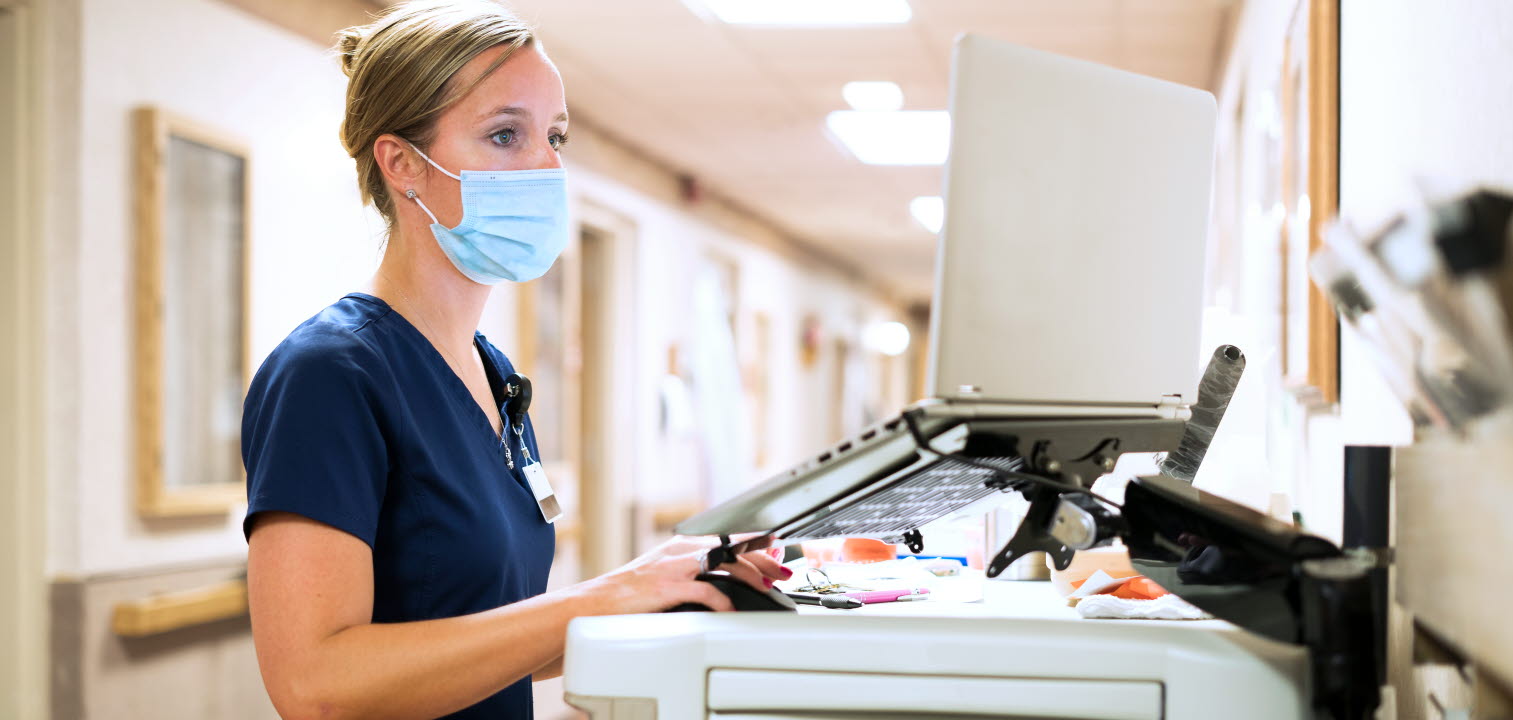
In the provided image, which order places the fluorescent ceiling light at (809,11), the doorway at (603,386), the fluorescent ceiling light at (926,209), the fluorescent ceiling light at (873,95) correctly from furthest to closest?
the fluorescent ceiling light at (926,209), the doorway at (603,386), the fluorescent ceiling light at (873,95), the fluorescent ceiling light at (809,11)

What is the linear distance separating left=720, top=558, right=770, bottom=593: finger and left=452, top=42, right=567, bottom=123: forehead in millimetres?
613

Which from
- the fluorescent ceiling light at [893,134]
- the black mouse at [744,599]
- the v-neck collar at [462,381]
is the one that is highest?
the fluorescent ceiling light at [893,134]

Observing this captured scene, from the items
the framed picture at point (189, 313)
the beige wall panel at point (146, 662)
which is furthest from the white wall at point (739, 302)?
the beige wall panel at point (146, 662)

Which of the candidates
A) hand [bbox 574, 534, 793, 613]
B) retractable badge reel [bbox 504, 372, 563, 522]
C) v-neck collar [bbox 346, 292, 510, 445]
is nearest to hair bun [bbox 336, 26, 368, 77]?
v-neck collar [bbox 346, 292, 510, 445]

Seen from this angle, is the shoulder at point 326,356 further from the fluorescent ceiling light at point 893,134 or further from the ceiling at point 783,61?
the fluorescent ceiling light at point 893,134

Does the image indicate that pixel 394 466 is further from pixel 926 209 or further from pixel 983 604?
pixel 926 209

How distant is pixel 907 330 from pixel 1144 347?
14.4 meters

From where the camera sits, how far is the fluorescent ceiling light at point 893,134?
5.96 meters

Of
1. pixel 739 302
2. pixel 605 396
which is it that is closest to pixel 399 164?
pixel 605 396

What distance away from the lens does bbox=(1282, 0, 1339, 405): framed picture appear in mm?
1729

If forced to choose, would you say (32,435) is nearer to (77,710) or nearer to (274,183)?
(77,710)

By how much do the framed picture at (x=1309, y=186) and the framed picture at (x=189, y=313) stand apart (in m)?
2.61

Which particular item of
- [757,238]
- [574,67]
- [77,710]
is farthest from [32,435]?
[757,238]

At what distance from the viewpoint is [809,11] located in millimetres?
4406
